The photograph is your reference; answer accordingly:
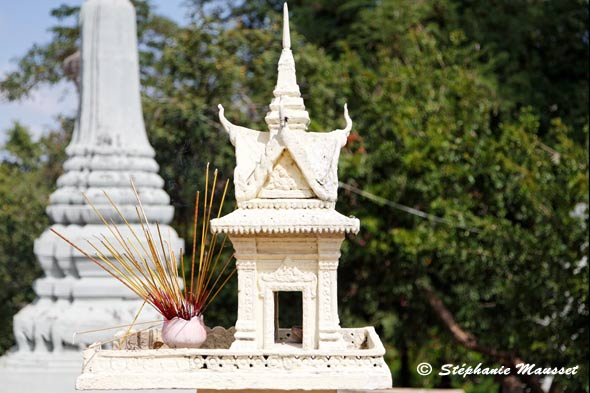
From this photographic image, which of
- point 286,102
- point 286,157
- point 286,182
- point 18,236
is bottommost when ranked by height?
point 18,236

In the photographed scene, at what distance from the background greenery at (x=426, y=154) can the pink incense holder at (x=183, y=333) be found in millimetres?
5784

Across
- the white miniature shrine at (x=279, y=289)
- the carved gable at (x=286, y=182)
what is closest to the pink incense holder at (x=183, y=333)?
the white miniature shrine at (x=279, y=289)

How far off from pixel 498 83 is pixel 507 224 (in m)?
3.58

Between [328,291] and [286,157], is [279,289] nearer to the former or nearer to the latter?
[328,291]

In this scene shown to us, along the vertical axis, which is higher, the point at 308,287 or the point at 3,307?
the point at 308,287

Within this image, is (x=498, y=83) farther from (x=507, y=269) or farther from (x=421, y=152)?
(x=507, y=269)

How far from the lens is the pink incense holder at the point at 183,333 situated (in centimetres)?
614

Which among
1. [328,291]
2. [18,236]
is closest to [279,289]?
[328,291]

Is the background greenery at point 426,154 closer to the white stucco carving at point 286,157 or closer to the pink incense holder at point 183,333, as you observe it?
the white stucco carving at point 286,157

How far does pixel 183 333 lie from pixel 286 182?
1280 mm

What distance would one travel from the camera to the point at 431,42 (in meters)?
13.4

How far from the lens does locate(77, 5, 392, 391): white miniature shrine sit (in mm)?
5758

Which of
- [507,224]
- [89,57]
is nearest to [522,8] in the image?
[507,224]

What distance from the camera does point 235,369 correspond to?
19.1ft
